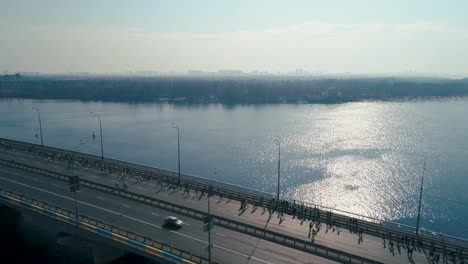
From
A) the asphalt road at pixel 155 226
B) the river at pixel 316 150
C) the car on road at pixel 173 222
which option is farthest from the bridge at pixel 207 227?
the river at pixel 316 150

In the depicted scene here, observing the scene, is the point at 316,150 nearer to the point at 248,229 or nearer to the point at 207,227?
the point at 248,229

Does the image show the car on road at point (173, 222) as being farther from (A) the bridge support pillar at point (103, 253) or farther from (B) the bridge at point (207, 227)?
(A) the bridge support pillar at point (103, 253)

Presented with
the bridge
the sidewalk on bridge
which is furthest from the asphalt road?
the sidewalk on bridge

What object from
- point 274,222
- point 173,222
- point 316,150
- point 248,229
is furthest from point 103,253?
point 316,150

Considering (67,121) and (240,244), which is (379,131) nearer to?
(240,244)

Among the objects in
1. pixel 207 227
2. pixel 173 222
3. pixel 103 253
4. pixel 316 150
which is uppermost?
pixel 207 227

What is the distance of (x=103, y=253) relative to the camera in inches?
1350

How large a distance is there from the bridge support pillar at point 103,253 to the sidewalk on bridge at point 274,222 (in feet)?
34.2

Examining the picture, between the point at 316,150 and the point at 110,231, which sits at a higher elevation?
the point at 110,231

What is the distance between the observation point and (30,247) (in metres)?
43.0

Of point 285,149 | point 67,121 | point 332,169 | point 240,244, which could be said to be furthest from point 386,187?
point 67,121

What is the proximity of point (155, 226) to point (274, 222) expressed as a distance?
11.7 m

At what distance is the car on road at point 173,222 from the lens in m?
35.6

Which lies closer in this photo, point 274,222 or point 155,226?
point 155,226
